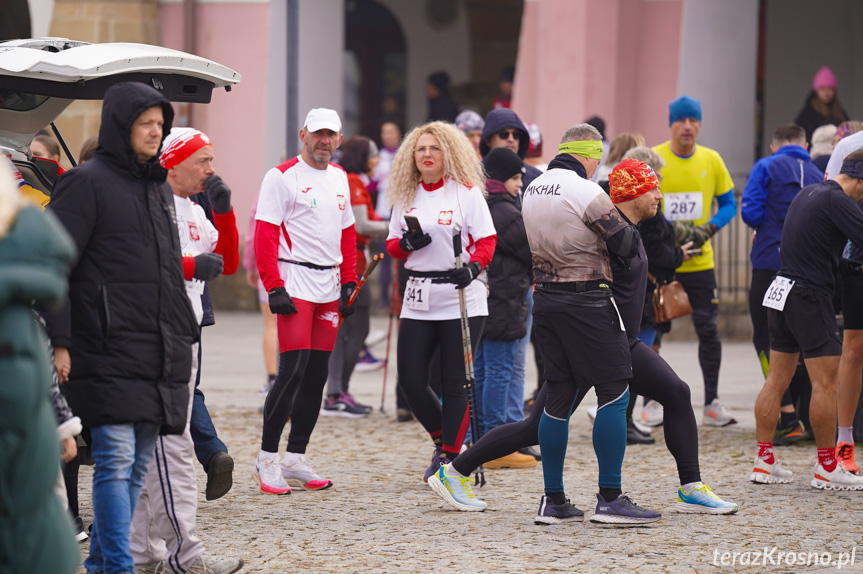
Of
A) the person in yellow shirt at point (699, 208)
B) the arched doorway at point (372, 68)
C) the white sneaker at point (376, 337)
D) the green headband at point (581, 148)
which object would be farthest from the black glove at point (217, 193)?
the arched doorway at point (372, 68)

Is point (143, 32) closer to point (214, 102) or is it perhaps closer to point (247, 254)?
point (214, 102)

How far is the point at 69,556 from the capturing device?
319 centimetres

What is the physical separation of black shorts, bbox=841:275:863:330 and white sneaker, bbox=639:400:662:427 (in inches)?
72.6

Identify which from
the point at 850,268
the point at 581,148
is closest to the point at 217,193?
the point at 581,148

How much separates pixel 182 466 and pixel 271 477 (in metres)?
1.76

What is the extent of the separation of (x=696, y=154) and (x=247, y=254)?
11.3ft

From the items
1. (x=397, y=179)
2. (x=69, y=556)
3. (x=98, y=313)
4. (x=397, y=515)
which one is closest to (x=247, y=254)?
(x=397, y=179)

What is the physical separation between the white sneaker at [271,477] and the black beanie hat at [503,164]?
2.13 m

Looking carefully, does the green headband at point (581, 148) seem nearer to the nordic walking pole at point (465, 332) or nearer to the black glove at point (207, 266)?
the nordic walking pole at point (465, 332)

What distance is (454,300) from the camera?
6.85m

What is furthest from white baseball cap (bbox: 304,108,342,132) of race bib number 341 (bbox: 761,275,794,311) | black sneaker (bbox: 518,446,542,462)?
race bib number 341 (bbox: 761,275,794,311)

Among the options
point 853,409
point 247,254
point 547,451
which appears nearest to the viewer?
point 547,451

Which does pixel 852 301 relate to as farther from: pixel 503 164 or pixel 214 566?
pixel 214 566

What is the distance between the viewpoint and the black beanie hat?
7555 mm
